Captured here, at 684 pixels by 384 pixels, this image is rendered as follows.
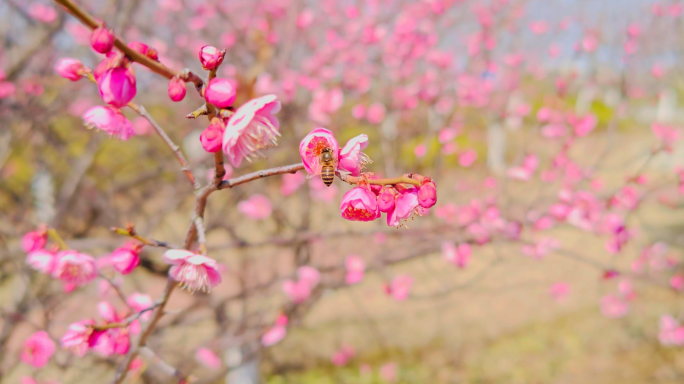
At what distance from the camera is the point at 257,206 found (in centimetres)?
357

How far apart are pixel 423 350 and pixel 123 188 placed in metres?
3.80

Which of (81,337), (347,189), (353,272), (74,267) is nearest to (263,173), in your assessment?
(81,337)

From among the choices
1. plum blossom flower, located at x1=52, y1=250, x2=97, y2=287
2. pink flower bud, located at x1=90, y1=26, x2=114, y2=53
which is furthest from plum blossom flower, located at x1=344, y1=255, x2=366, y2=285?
pink flower bud, located at x1=90, y1=26, x2=114, y2=53

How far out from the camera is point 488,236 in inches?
78.4

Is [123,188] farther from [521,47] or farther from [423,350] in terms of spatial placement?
[521,47]

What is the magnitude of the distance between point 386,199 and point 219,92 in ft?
1.04

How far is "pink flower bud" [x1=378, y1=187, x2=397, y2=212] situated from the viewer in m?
0.67

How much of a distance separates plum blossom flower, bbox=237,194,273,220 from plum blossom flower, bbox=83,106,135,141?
2782mm

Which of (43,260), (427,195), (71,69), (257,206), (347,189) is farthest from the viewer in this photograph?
(347,189)

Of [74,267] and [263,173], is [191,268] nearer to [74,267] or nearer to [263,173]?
[263,173]

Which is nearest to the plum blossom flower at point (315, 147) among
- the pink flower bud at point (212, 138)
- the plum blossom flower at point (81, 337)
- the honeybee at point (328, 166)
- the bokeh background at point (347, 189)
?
the honeybee at point (328, 166)

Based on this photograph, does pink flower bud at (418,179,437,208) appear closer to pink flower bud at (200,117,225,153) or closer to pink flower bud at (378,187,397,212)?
pink flower bud at (378,187,397,212)

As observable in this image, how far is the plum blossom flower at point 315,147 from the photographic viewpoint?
2.34 feet

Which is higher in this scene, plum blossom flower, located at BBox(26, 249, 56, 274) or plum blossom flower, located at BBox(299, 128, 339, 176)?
plum blossom flower, located at BBox(299, 128, 339, 176)
